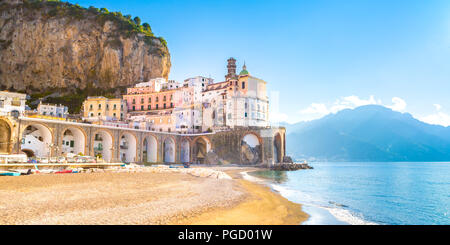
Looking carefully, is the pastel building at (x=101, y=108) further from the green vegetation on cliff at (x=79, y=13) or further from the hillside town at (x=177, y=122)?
the green vegetation on cliff at (x=79, y=13)

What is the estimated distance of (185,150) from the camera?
78.9m

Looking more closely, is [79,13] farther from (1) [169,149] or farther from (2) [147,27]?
(1) [169,149]

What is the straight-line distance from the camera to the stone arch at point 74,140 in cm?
5381

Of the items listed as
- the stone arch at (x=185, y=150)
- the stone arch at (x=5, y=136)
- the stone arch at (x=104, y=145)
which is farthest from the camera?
the stone arch at (x=185, y=150)

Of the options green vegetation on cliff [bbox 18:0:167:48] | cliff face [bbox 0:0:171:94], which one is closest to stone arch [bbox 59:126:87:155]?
cliff face [bbox 0:0:171:94]

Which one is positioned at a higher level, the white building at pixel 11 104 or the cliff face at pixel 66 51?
the cliff face at pixel 66 51

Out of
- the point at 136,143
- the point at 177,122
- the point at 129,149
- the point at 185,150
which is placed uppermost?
the point at 177,122

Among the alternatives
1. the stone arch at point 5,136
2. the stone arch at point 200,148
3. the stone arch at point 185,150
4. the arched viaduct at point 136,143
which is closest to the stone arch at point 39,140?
the arched viaduct at point 136,143

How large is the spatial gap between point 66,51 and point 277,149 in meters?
72.6

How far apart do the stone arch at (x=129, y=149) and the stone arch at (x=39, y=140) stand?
16962 millimetres

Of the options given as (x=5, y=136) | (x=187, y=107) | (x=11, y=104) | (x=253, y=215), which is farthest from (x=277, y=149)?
(x=253, y=215)

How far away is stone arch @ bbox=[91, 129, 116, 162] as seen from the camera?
58.7 meters

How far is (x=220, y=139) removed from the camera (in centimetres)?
7412
